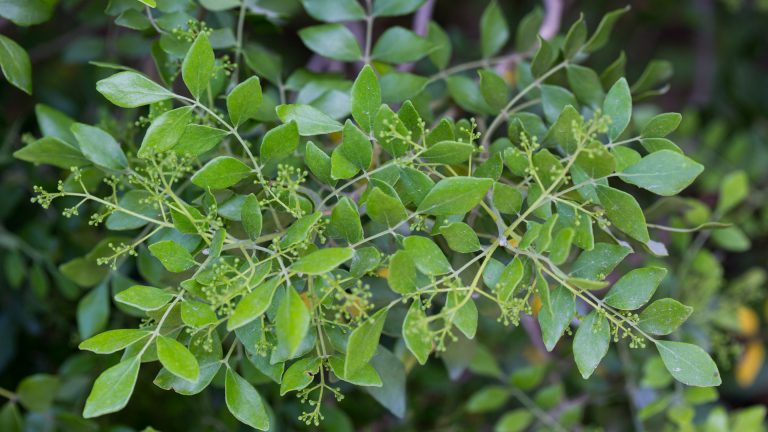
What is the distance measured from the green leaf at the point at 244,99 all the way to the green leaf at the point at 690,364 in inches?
16.3

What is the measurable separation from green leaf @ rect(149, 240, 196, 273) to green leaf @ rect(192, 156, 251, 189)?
0.06m

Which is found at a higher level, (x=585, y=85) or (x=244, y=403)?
(x=585, y=85)

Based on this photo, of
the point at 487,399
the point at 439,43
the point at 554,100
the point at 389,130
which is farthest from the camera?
the point at 487,399

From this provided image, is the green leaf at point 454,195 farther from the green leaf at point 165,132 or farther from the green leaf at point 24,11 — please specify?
the green leaf at point 24,11

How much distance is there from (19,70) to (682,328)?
93 centimetres

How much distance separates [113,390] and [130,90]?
24 centimetres

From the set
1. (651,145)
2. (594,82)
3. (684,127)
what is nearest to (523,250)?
(651,145)

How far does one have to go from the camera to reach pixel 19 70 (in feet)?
2.33

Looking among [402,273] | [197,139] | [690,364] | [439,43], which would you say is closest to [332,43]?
[439,43]

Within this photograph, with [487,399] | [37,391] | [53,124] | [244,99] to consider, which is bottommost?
[487,399]

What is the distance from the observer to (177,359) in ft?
1.85

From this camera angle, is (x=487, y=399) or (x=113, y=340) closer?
(x=113, y=340)

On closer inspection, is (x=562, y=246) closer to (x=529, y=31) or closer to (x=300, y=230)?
(x=300, y=230)

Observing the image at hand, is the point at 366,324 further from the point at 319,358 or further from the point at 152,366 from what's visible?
the point at 152,366
